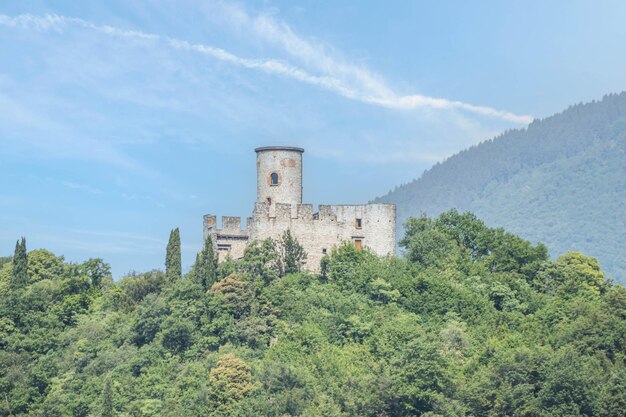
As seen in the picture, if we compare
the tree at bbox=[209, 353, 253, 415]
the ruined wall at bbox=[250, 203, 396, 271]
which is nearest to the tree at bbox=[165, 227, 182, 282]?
the ruined wall at bbox=[250, 203, 396, 271]

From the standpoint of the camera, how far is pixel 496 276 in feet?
213

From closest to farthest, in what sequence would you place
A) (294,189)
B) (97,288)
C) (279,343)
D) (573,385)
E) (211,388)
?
(573,385) → (211,388) → (279,343) → (294,189) → (97,288)

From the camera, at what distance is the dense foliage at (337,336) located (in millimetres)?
52444

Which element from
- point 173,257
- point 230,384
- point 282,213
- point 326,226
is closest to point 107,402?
point 230,384

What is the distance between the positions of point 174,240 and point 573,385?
24617mm

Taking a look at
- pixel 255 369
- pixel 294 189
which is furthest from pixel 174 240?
pixel 255 369

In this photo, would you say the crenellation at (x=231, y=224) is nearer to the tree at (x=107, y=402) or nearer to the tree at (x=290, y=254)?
the tree at (x=290, y=254)

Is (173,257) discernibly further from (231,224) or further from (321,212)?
(321,212)

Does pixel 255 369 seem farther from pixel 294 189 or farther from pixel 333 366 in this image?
pixel 294 189

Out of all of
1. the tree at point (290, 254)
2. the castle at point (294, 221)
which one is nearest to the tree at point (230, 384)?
the tree at point (290, 254)

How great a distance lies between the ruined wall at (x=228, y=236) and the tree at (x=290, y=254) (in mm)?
2117

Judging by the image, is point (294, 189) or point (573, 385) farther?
point (294, 189)

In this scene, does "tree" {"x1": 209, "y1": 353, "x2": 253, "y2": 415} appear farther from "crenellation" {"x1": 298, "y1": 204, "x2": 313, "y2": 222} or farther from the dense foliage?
"crenellation" {"x1": 298, "y1": 204, "x2": 313, "y2": 222}

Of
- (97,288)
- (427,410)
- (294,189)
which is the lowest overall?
(427,410)
